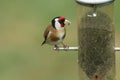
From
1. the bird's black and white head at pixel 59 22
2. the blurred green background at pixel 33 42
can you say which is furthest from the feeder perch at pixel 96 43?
the blurred green background at pixel 33 42

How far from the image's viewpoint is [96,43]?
7.14 metres

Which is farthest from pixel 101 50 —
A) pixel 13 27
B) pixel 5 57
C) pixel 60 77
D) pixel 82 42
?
pixel 13 27

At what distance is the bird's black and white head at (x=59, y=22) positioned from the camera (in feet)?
24.1

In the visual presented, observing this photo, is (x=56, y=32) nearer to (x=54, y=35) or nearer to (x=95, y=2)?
(x=54, y=35)

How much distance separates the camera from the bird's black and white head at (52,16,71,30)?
24.1 feet

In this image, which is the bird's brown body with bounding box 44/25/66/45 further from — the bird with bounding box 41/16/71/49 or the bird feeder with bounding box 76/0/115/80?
the bird feeder with bounding box 76/0/115/80

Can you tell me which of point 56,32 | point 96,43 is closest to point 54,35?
point 56,32

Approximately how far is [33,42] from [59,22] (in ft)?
16.3

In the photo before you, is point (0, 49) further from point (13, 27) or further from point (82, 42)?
point (82, 42)

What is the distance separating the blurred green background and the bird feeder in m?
3.37

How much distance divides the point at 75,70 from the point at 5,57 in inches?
45.9

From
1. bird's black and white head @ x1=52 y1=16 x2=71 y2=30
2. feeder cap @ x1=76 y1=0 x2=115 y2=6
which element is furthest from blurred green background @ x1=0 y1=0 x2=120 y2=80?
feeder cap @ x1=76 y1=0 x2=115 y2=6

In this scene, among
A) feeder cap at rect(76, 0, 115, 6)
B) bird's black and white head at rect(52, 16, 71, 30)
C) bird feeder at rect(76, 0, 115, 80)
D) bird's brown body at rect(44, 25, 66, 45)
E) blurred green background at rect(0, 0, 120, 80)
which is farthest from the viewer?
blurred green background at rect(0, 0, 120, 80)

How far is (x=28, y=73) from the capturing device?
11359mm
